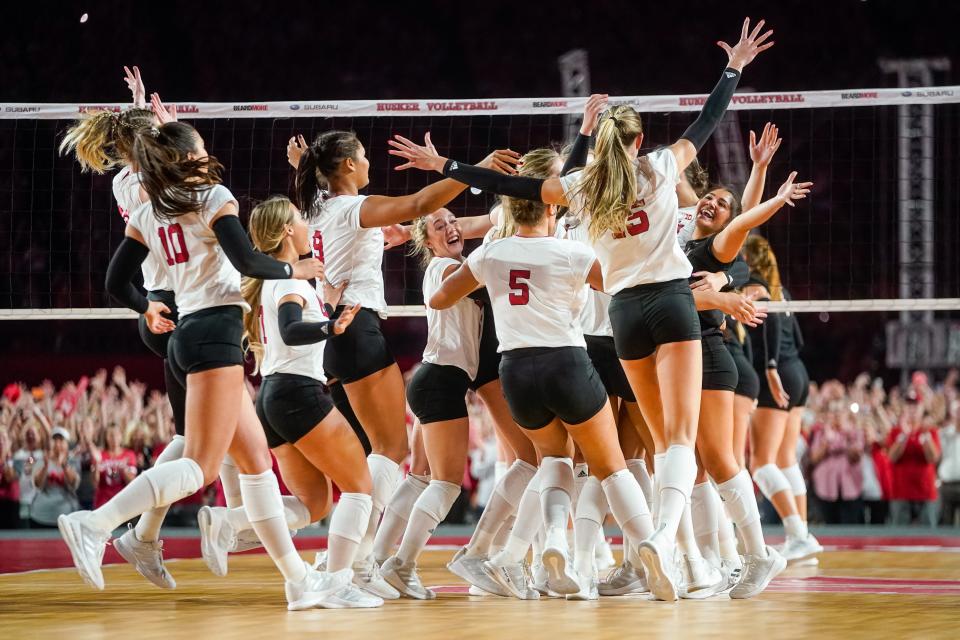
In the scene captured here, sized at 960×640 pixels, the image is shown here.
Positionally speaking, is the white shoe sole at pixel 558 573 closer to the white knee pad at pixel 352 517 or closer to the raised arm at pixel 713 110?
the white knee pad at pixel 352 517

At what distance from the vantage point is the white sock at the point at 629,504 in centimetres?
556

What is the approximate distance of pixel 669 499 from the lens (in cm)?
543

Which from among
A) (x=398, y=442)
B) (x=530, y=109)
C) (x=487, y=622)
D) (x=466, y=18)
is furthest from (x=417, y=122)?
(x=487, y=622)

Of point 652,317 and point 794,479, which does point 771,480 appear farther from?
point 652,317

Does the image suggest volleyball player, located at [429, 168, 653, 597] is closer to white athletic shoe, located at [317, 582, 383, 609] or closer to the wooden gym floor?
the wooden gym floor

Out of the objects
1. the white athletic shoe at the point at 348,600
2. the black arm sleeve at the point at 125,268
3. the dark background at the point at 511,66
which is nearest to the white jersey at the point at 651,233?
the white athletic shoe at the point at 348,600

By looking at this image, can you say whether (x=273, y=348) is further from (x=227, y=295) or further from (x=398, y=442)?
(x=398, y=442)

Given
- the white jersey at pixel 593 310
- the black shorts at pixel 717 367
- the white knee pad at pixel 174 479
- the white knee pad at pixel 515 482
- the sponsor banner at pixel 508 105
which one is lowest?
the white knee pad at pixel 515 482

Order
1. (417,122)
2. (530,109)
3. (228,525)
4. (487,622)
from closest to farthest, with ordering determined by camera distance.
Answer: (487,622) < (228,525) < (530,109) < (417,122)

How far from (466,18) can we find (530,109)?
56.4 ft

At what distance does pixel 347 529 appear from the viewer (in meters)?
5.58

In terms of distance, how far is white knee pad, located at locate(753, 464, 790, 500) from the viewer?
8.52 metres

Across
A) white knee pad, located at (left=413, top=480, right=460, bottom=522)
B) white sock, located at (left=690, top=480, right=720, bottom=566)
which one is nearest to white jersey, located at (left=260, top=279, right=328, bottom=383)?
white knee pad, located at (left=413, top=480, right=460, bottom=522)

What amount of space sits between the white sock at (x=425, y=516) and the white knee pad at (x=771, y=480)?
10.4 ft
